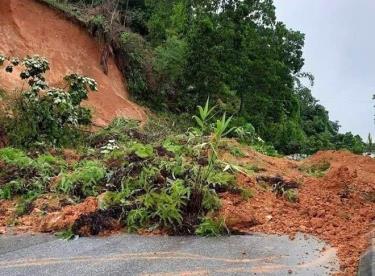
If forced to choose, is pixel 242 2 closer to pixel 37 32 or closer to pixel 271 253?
pixel 37 32

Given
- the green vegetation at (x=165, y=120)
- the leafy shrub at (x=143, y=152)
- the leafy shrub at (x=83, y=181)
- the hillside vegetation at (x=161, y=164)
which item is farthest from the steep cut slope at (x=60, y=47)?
the leafy shrub at (x=83, y=181)

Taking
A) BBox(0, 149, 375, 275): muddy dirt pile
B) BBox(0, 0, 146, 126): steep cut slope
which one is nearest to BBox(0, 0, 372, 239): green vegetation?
BBox(0, 149, 375, 275): muddy dirt pile

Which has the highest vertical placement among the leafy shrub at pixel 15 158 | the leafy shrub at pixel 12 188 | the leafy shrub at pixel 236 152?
the leafy shrub at pixel 236 152

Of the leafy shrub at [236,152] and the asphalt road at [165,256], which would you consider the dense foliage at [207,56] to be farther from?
the asphalt road at [165,256]

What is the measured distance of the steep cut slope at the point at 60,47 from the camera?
17.0 m

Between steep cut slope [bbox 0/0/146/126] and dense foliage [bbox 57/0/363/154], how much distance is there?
0.89 meters

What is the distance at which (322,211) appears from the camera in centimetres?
639

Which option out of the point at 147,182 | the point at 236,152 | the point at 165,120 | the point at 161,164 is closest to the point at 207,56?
the point at 165,120

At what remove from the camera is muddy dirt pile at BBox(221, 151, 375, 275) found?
555 cm

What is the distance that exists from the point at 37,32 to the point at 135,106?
4.17m

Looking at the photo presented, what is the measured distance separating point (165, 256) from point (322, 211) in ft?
7.21

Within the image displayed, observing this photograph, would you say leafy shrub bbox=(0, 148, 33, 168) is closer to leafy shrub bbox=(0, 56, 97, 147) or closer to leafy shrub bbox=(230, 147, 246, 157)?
leafy shrub bbox=(0, 56, 97, 147)

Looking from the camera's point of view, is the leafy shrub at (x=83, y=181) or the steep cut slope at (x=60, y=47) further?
the steep cut slope at (x=60, y=47)

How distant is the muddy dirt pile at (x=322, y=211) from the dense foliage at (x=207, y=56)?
12255 millimetres
